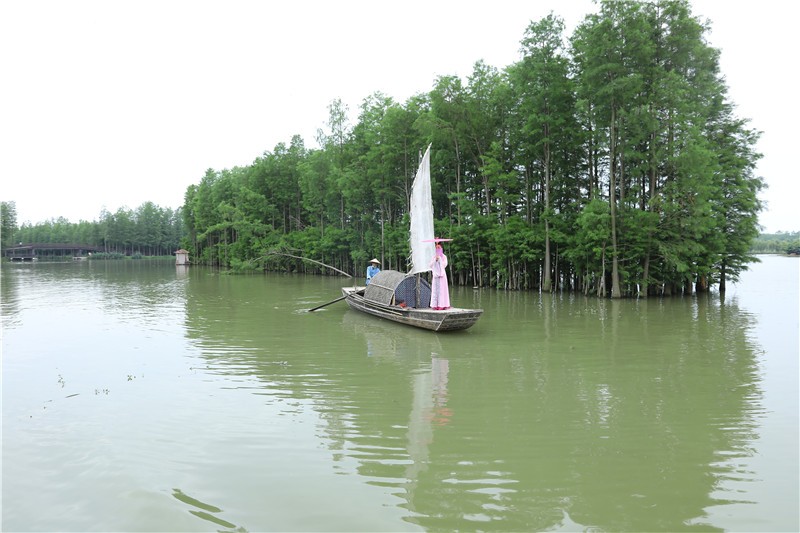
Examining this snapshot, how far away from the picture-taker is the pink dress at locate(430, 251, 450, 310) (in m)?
15.1

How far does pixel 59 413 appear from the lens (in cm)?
766

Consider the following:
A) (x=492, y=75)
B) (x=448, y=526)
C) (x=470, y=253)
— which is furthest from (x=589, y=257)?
(x=448, y=526)

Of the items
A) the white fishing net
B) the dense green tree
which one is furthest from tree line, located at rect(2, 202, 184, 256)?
the white fishing net

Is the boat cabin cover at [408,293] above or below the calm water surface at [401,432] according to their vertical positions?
above

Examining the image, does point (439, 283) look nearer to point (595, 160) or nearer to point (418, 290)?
point (418, 290)

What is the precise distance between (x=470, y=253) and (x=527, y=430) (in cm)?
2710

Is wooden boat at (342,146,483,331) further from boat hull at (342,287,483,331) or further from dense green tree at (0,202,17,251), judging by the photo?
dense green tree at (0,202,17,251)

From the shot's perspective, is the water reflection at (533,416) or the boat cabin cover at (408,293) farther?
the boat cabin cover at (408,293)

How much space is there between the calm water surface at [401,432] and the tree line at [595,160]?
11366 mm

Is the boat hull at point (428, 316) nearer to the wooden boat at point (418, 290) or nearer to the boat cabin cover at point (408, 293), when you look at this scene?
the wooden boat at point (418, 290)

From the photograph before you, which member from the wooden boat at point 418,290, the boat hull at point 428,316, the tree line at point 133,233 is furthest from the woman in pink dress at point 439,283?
the tree line at point 133,233

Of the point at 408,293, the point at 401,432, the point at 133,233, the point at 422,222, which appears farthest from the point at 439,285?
the point at 133,233

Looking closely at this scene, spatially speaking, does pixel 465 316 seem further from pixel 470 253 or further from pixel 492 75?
pixel 492 75

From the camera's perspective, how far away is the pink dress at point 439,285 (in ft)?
49.6
